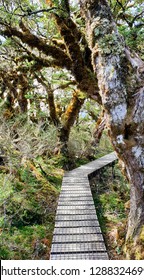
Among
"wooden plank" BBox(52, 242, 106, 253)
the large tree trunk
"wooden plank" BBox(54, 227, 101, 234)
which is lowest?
"wooden plank" BBox(52, 242, 106, 253)

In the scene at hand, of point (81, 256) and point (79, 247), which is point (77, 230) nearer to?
point (79, 247)

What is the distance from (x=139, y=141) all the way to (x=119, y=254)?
6.85 ft

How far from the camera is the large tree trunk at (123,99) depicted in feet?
11.5

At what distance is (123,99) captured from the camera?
350cm

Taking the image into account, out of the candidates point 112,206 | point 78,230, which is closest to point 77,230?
point 78,230

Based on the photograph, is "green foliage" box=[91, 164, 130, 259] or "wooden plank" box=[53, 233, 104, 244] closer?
"wooden plank" box=[53, 233, 104, 244]

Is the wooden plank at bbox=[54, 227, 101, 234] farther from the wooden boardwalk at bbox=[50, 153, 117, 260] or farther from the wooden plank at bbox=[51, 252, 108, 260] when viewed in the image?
the wooden plank at bbox=[51, 252, 108, 260]

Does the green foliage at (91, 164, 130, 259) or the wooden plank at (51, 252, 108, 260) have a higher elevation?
the wooden plank at (51, 252, 108, 260)

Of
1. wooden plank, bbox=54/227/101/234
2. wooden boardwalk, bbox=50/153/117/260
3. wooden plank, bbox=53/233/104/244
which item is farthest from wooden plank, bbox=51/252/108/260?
wooden plank, bbox=54/227/101/234

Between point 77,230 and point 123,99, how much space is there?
7.35ft

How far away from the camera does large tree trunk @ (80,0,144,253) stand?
11.5 feet

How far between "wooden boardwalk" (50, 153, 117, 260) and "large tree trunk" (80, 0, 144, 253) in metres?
0.63

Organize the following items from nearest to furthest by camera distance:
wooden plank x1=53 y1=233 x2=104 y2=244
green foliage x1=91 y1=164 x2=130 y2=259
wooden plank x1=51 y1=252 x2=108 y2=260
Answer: wooden plank x1=51 y1=252 x2=108 y2=260 → wooden plank x1=53 y1=233 x2=104 y2=244 → green foliage x1=91 y1=164 x2=130 y2=259

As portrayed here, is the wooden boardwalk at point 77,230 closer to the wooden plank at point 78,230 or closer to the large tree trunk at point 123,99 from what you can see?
the wooden plank at point 78,230
